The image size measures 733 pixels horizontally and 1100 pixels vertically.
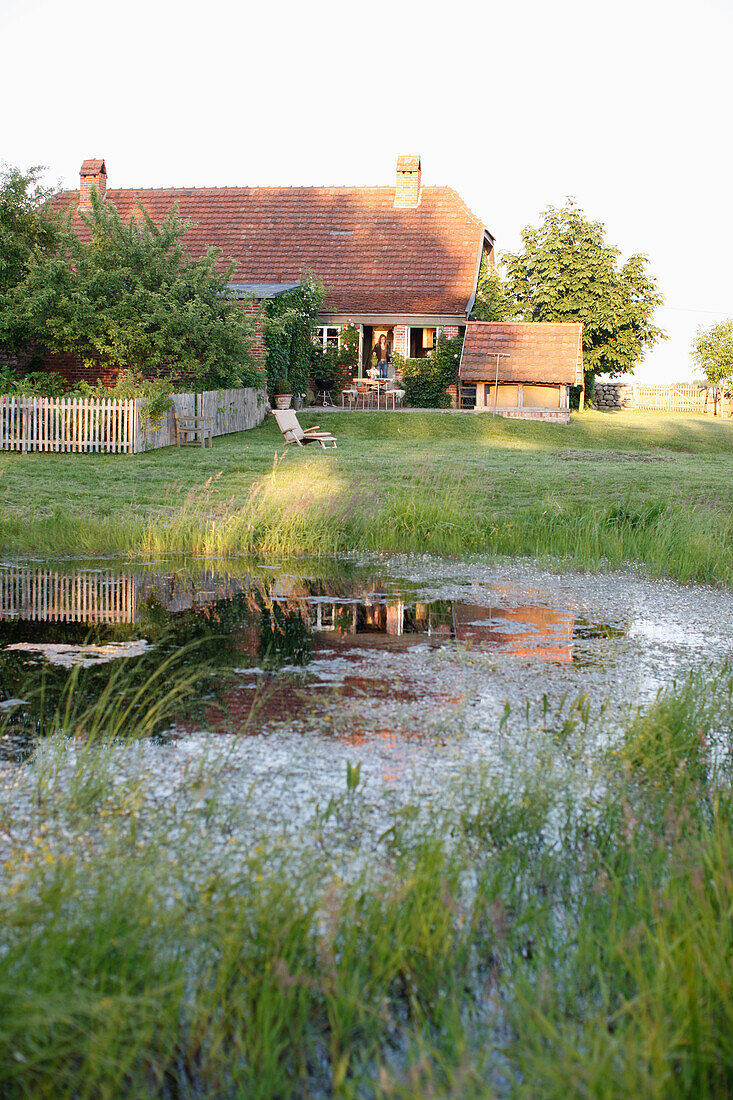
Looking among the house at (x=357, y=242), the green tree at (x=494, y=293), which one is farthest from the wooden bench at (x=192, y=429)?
the green tree at (x=494, y=293)

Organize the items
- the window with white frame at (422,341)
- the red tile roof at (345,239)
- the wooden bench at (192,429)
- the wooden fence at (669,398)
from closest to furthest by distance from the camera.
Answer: the wooden bench at (192,429) < the red tile roof at (345,239) < the window with white frame at (422,341) < the wooden fence at (669,398)

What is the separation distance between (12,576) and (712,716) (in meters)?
6.26

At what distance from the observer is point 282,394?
25.3 meters

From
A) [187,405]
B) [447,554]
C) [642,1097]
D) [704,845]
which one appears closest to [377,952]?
[642,1097]

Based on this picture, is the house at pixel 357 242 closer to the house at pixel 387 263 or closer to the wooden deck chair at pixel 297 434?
the house at pixel 387 263

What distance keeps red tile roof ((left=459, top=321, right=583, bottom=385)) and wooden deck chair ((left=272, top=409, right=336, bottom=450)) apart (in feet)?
26.0

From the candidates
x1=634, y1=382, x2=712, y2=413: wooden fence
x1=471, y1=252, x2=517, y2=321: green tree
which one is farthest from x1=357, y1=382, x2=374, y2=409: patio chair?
x1=634, y1=382, x2=712, y2=413: wooden fence

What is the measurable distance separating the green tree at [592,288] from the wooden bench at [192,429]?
18.2 meters

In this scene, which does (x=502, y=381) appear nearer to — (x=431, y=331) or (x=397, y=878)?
(x=431, y=331)

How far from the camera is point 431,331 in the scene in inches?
1236

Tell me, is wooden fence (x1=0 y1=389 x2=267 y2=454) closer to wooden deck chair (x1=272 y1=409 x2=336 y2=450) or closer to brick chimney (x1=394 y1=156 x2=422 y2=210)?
wooden deck chair (x1=272 y1=409 x2=336 y2=450)

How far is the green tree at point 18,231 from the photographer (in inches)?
846

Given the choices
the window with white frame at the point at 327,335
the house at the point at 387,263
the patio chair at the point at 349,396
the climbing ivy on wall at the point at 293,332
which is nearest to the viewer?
the climbing ivy on wall at the point at 293,332

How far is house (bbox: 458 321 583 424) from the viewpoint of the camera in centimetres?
2695
